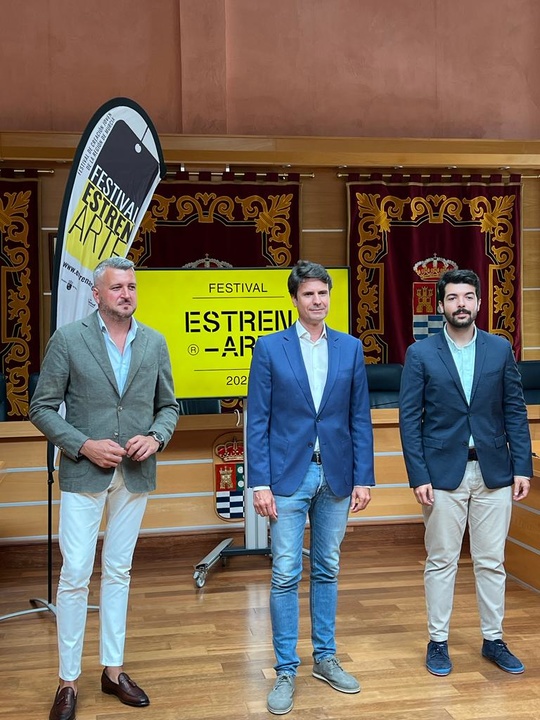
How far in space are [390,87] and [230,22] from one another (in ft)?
4.59

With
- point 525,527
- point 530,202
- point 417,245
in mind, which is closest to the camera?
point 525,527

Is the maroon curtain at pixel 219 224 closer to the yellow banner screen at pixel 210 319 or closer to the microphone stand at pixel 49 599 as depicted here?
the yellow banner screen at pixel 210 319

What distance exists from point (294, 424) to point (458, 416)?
635 mm

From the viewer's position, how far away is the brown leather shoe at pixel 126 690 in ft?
9.77

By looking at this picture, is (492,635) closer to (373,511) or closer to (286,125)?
(373,511)

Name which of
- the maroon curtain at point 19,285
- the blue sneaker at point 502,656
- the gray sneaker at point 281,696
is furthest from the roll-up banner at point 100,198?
the maroon curtain at point 19,285

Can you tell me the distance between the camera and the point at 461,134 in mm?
7199

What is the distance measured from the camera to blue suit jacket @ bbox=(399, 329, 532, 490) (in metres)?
3.16

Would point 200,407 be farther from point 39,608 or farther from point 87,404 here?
point 87,404

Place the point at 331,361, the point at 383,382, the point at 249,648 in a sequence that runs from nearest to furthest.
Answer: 1. the point at 331,361
2. the point at 249,648
3. the point at 383,382

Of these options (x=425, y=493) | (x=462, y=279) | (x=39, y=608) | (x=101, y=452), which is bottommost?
(x=39, y=608)

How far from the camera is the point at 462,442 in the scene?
315 centimetres

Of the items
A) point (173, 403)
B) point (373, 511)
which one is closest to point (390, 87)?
point (373, 511)

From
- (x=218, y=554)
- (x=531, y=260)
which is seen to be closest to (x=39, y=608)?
(x=218, y=554)
